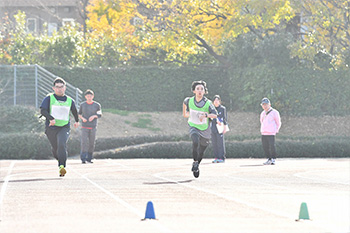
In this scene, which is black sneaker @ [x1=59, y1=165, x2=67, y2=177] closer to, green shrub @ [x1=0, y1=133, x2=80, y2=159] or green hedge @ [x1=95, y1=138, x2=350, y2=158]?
green hedge @ [x1=95, y1=138, x2=350, y2=158]

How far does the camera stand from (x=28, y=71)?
31266 mm

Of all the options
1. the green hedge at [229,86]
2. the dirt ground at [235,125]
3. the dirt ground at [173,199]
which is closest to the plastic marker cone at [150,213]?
the dirt ground at [173,199]

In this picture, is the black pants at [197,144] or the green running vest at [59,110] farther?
the green running vest at [59,110]

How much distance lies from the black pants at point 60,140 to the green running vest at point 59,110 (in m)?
0.14

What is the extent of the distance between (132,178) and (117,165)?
4.65 meters

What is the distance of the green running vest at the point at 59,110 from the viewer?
15945mm

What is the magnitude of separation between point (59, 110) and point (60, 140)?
62cm

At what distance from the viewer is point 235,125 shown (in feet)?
115

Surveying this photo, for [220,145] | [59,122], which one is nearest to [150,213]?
[59,122]

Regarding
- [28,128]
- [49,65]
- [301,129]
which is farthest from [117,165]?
[49,65]

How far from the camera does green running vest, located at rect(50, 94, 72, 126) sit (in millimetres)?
15945

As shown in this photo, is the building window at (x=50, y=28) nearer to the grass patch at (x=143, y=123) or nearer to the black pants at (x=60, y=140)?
the grass patch at (x=143, y=123)

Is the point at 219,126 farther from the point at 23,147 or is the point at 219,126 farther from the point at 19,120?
the point at 19,120

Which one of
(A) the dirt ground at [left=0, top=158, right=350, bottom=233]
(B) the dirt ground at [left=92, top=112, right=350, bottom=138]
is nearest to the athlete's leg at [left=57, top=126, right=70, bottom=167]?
(A) the dirt ground at [left=0, top=158, right=350, bottom=233]
